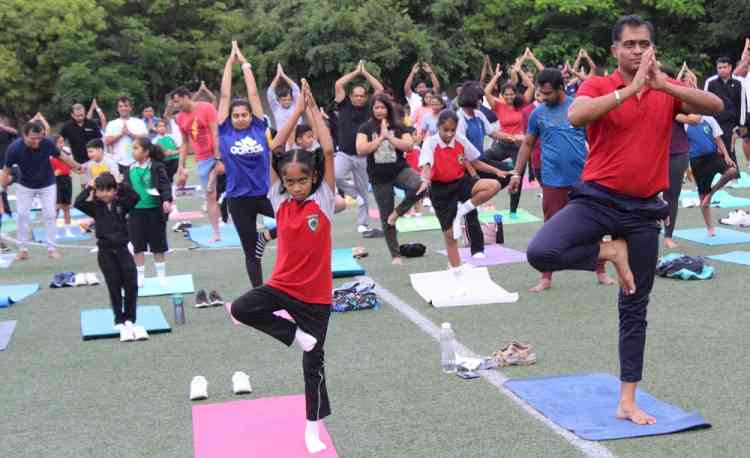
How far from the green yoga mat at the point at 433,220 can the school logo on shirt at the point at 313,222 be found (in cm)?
891

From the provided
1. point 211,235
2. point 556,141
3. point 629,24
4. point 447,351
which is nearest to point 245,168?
point 556,141

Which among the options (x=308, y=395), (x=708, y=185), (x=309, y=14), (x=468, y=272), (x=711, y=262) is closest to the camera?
(x=308, y=395)


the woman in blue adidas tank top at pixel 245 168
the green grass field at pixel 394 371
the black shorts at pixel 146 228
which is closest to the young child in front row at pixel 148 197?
the black shorts at pixel 146 228

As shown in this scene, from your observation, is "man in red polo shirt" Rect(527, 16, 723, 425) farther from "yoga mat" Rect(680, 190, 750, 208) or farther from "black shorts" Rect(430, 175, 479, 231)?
"yoga mat" Rect(680, 190, 750, 208)

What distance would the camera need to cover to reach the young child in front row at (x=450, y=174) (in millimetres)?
10859

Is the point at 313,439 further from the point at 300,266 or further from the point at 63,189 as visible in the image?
the point at 63,189

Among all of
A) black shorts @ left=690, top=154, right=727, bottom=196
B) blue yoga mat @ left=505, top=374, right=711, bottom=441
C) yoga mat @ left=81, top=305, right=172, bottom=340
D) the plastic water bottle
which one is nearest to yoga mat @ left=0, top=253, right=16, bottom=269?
yoga mat @ left=81, top=305, right=172, bottom=340

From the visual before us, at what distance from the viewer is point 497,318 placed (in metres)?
8.88

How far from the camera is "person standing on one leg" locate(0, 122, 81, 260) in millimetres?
13867

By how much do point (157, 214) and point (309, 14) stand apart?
29.5 metres

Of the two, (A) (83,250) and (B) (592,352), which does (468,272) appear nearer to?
(B) (592,352)

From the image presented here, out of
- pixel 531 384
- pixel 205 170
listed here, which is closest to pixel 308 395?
pixel 531 384

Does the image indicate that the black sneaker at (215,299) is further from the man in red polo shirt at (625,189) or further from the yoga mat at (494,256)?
the man in red polo shirt at (625,189)

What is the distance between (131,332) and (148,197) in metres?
2.36
